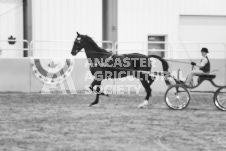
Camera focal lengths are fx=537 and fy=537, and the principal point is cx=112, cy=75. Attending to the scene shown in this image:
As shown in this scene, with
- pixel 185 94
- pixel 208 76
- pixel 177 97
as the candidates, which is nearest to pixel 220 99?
pixel 208 76

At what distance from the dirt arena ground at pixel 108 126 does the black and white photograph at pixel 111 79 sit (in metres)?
0.02

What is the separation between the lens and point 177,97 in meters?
14.1

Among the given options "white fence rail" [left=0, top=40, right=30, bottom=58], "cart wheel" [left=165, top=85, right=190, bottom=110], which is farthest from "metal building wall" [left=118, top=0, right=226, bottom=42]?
"cart wheel" [left=165, top=85, right=190, bottom=110]

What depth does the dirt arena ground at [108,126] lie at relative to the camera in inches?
337

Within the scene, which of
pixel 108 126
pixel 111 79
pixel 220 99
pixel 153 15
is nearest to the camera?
pixel 108 126

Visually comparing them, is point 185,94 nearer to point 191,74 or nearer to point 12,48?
point 191,74

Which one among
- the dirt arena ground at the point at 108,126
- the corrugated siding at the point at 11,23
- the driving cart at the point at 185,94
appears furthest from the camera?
the corrugated siding at the point at 11,23

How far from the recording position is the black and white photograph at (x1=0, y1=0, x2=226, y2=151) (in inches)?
374

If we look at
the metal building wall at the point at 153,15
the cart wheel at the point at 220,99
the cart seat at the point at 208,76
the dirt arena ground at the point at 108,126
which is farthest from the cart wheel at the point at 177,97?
the metal building wall at the point at 153,15

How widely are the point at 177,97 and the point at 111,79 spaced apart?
608cm

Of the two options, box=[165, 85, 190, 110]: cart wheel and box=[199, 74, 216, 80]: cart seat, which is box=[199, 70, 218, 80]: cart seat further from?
box=[165, 85, 190, 110]: cart wheel

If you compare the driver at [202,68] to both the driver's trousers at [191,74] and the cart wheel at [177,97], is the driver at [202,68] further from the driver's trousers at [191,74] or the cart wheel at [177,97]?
the cart wheel at [177,97]

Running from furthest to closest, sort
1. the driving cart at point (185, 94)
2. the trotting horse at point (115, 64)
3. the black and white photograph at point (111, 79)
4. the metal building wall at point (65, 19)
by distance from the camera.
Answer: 1. the metal building wall at point (65, 19)
2. the trotting horse at point (115, 64)
3. the driving cart at point (185, 94)
4. the black and white photograph at point (111, 79)

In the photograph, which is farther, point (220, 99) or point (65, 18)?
point (65, 18)
